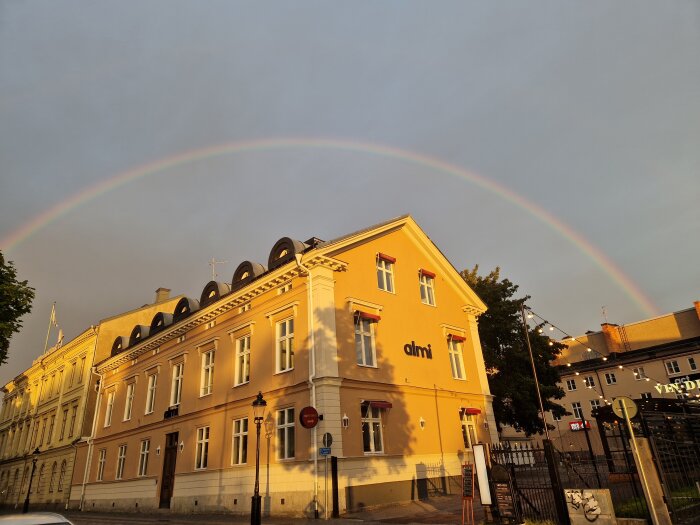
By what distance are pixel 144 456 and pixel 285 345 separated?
14.8 metres

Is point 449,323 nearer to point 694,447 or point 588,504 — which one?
point 694,447

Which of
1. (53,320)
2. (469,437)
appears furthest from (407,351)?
(53,320)

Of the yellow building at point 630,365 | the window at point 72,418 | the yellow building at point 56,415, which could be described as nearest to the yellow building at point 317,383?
the yellow building at point 56,415

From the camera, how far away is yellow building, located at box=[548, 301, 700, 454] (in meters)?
46.5

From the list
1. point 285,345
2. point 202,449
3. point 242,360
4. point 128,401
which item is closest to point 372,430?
point 285,345

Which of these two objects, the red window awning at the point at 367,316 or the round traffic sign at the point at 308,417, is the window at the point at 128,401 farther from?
the red window awning at the point at 367,316

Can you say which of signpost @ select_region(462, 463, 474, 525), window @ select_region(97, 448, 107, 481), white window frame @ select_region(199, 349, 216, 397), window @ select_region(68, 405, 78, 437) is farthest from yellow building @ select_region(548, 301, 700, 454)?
window @ select_region(68, 405, 78, 437)

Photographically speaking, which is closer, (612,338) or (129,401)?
(129,401)

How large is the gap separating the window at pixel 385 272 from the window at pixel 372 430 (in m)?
5.98

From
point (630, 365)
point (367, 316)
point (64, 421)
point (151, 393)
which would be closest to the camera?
point (367, 316)

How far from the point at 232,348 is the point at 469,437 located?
13.2 metres

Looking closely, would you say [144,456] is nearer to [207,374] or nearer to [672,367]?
[207,374]

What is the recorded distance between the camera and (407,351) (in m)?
21.7

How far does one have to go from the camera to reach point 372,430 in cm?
1855
